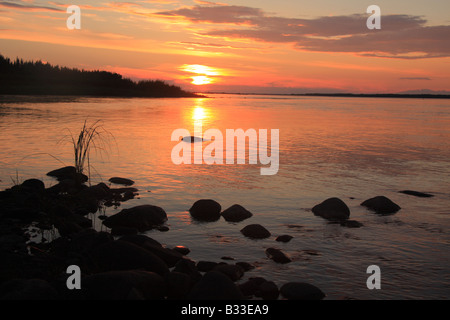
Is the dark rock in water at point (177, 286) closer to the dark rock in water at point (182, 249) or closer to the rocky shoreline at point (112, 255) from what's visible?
the rocky shoreline at point (112, 255)

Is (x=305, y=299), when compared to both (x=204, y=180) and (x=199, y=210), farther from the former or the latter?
(x=204, y=180)

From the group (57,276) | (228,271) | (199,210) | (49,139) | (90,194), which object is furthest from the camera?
(49,139)

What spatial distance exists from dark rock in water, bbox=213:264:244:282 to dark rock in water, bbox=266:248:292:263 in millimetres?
1161

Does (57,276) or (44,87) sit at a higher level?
(44,87)

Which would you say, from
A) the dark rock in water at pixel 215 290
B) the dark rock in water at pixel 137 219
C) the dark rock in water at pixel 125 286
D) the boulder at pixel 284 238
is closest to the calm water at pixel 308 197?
the boulder at pixel 284 238

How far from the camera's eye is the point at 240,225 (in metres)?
12.4

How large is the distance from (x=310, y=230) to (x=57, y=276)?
7.12 meters

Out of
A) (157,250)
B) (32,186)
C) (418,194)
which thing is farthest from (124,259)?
(418,194)

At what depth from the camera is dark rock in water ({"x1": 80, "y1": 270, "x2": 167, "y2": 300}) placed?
23.2 ft

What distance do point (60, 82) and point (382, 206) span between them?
91491 millimetres

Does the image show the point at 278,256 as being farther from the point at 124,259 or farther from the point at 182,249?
the point at 124,259

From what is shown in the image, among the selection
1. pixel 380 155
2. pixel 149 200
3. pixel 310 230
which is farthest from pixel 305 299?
pixel 380 155

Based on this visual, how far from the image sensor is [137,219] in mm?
11844

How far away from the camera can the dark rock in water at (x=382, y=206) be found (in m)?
14.0
